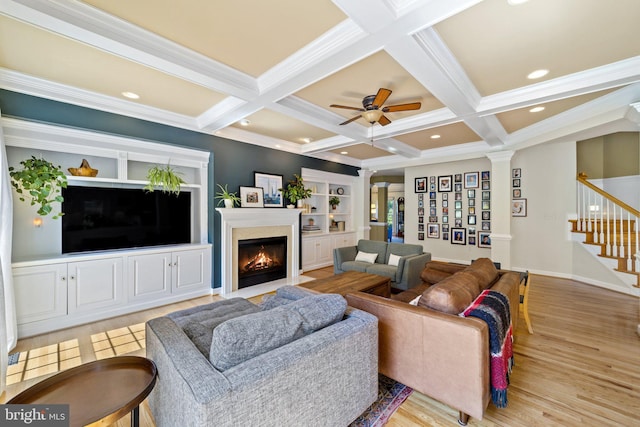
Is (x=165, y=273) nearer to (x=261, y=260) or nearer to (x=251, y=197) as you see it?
(x=261, y=260)

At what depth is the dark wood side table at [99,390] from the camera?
1062mm

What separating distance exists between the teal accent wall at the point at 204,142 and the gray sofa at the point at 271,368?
9.37 ft

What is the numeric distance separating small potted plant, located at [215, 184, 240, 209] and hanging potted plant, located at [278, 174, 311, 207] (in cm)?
104

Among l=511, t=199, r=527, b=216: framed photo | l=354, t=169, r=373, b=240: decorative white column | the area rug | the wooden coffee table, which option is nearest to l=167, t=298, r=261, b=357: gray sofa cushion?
the wooden coffee table

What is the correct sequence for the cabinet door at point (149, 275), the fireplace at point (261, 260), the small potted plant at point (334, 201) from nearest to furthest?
the cabinet door at point (149, 275) < the fireplace at point (261, 260) < the small potted plant at point (334, 201)

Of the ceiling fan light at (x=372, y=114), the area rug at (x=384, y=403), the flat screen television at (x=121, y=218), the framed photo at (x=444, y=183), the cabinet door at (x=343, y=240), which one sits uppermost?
the ceiling fan light at (x=372, y=114)

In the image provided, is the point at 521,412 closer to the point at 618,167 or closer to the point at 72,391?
the point at 72,391

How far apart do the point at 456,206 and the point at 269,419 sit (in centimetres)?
647

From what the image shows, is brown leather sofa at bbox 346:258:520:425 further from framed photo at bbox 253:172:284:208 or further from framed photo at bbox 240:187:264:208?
framed photo at bbox 253:172:284:208

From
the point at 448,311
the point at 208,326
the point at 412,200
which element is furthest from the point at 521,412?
the point at 412,200

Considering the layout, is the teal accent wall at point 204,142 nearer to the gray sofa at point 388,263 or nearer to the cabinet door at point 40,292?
the cabinet door at point 40,292

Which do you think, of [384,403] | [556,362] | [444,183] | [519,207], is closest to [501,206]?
Answer: [519,207]

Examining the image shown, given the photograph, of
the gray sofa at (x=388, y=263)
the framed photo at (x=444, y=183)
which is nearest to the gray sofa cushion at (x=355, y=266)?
the gray sofa at (x=388, y=263)

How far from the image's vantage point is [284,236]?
16.9 ft
